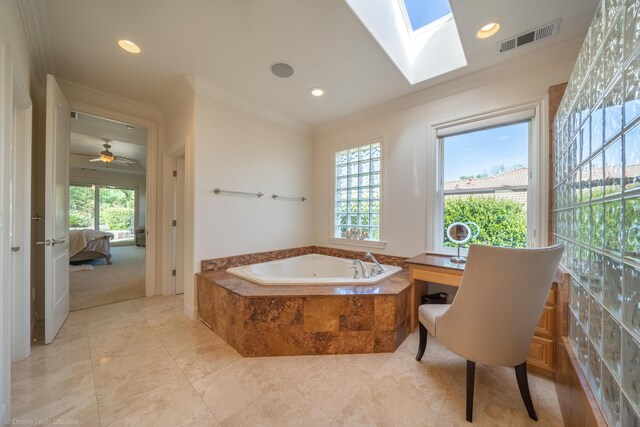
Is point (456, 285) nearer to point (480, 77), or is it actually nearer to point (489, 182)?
point (489, 182)

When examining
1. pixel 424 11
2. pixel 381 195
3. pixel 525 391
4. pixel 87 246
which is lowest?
pixel 525 391

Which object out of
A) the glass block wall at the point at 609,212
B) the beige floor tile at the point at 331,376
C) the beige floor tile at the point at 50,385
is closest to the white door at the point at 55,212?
the beige floor tile at the point at 50,385

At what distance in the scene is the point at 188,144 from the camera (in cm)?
238

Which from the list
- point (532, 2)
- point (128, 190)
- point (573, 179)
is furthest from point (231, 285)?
point (128, 190)

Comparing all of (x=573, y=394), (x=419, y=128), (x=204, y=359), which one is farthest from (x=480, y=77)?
(x=204, y=359)

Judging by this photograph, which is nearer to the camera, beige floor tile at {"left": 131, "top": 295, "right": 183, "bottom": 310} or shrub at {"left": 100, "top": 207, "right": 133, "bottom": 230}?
beige floor tile at {"left": 131, "top": 295, "right": 183, "bottom": 310}

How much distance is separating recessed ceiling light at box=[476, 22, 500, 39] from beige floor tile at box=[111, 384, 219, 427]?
2.98 m

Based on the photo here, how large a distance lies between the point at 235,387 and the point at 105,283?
11.0 ft

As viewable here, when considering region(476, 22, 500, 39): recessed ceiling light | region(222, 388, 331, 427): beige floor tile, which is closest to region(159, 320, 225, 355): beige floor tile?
region(222, 388, 331, 427): beige floor tile

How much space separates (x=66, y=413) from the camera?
4.00ft

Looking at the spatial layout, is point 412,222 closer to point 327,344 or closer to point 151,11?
point 327,344

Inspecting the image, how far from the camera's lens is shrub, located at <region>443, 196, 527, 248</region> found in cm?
208

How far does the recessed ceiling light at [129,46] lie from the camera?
182cm

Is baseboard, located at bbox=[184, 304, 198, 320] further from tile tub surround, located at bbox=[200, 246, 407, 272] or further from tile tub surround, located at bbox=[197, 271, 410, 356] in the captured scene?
tile tub surround, located at bbox=[197, 271, 410, 356]
